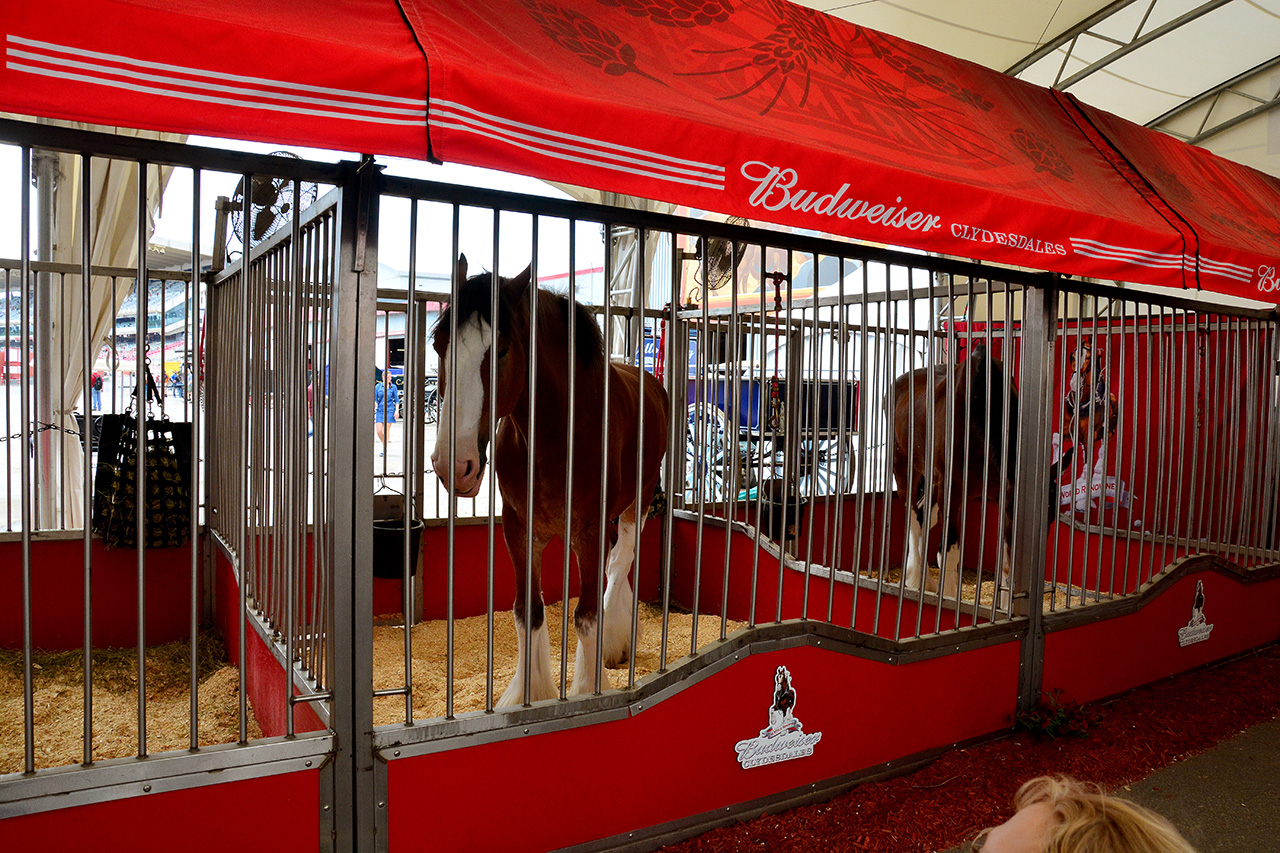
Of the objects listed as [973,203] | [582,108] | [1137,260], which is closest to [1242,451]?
[1137,260]

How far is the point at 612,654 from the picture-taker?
4.01 meters

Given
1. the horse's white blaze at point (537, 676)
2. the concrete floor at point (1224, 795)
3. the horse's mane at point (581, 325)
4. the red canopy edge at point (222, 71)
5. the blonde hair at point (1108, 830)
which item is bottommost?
the concrete floor at point (1224, 795)

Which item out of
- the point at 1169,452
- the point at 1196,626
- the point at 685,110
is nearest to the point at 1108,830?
the point at 685,110

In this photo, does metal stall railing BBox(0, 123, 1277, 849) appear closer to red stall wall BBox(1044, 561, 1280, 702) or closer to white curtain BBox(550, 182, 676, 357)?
red stall wall BBox(1044, 561, 1280, 702)

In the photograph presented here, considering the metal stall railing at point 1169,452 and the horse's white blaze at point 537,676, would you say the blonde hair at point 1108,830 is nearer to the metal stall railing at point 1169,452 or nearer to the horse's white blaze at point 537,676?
the horse's white blaze at point 537,676

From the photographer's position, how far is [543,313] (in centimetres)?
283

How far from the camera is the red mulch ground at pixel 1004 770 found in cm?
268

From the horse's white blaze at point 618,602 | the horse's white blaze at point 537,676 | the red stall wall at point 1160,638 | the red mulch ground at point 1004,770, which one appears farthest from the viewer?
the horse's white blaze at point 618,602

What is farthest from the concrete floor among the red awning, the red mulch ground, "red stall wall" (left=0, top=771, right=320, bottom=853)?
"red stall wall" (left=0, top=771, right=320, bottom=853)

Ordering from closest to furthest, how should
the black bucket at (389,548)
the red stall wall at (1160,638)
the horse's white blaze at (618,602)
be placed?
the black bucket at (389,548) < the red stall wall at (1160,638) < the horse's white blaze at (618,602)

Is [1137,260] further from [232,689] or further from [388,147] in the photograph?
[232,689]

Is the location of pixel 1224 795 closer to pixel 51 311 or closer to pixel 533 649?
pixel 533 649

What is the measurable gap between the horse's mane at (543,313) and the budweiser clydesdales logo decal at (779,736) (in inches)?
54.6

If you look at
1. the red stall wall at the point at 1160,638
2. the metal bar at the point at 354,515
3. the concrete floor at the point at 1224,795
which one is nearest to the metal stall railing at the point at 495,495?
the metal bar at the point at 354,515
